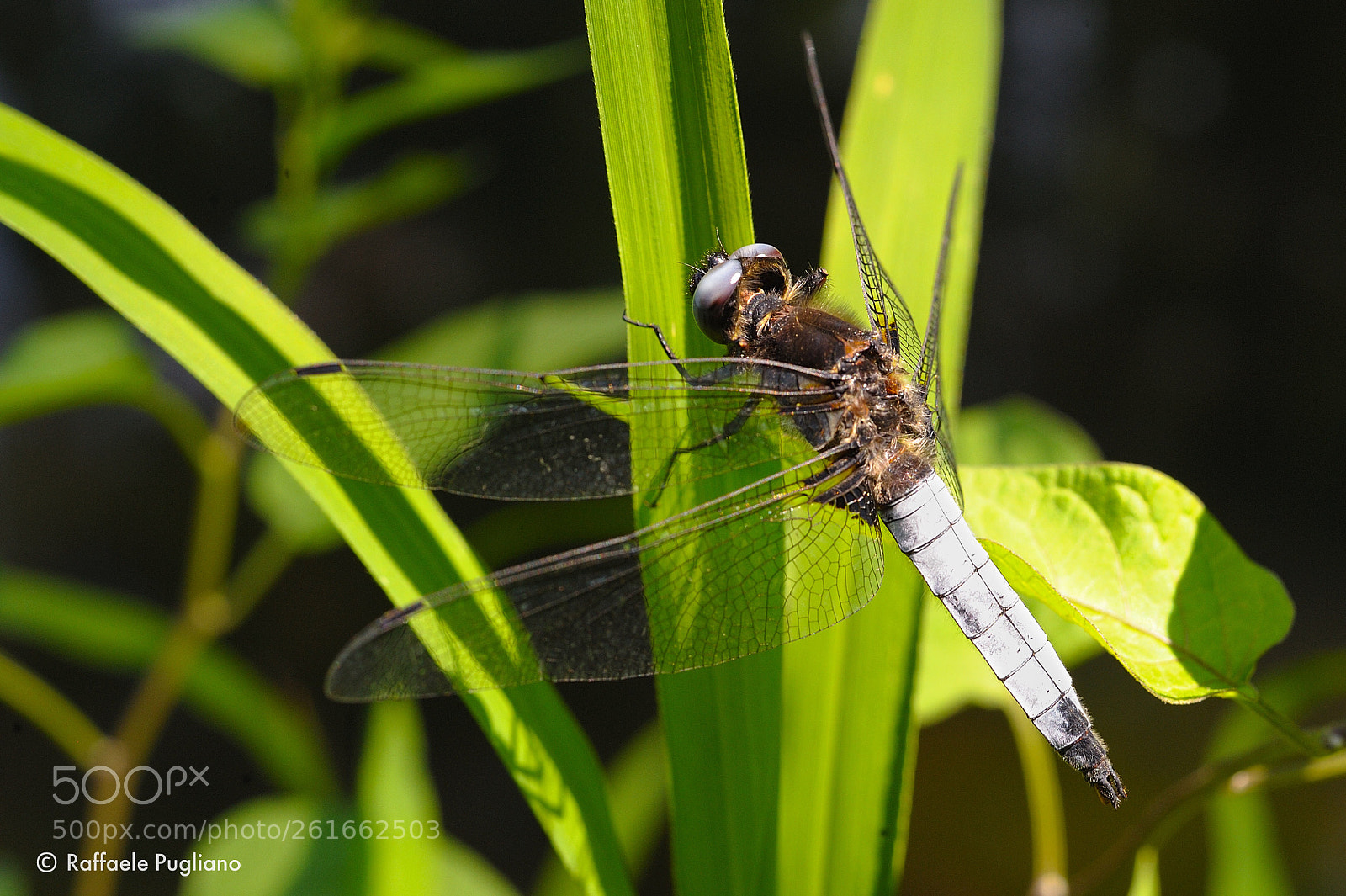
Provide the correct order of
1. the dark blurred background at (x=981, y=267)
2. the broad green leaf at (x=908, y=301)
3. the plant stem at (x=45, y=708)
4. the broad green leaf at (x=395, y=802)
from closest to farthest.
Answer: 1. the broad green leaf at (x=908, y=301)
2. the broad green leaf at (x=395, y=802)
3. the plant stem at (x=45, y=708)
4. the dark blurred background at (x=981, y=267)

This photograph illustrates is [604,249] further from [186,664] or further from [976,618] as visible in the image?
[976,618]

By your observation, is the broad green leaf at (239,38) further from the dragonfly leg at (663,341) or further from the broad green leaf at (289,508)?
the dragonfly leg at (663,341)

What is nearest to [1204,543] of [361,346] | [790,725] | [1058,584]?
[1058,584]

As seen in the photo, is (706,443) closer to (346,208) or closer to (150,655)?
(346,208)

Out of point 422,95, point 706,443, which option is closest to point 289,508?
point 422,95

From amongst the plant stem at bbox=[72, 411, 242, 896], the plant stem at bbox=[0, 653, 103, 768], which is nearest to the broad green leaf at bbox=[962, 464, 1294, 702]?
the plant stem at bbox=[72, 411, 242, 896]

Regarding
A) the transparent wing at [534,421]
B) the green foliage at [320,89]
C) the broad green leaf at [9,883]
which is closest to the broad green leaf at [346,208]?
the green foliage at [320,89]
